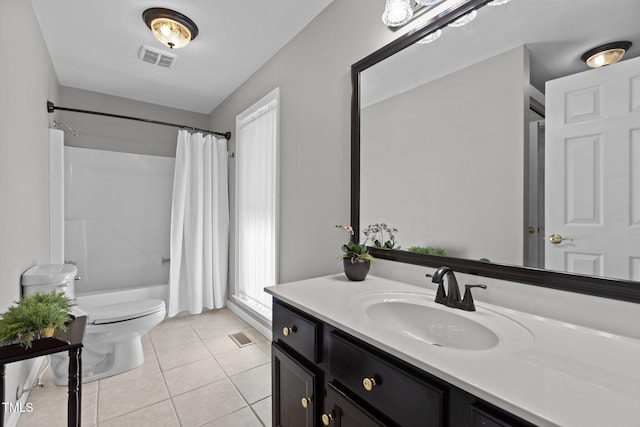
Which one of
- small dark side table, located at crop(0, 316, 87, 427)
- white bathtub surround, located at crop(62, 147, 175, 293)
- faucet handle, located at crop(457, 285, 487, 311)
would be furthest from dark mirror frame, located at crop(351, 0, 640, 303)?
white bathtub surround, located at crop(62, 147, 175, 293)

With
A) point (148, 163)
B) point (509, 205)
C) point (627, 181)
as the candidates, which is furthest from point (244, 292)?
point (627, 181)

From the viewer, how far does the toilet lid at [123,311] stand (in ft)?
6.61

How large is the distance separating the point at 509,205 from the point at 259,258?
2174 mm

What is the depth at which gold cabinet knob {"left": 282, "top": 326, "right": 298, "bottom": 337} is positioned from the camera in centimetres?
117

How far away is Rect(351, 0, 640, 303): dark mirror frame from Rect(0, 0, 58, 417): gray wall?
5.70ft

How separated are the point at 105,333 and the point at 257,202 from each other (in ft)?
4.97

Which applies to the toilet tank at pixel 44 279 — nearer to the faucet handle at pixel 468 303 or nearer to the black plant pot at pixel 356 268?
the black plant pot at pixel 356 268

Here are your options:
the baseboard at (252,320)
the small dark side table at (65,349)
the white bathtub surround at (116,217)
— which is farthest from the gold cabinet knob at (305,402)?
the white bathtub surround at (116,217)

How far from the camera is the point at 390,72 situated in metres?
1.49

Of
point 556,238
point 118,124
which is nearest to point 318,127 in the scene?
point 556,238

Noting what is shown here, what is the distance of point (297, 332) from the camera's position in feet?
3.79

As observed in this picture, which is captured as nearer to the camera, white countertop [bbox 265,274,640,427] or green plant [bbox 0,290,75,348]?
white countertop [bbox 265,274,640,427]

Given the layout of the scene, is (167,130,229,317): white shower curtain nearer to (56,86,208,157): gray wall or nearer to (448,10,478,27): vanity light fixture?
(56,86,208,157): gray wall

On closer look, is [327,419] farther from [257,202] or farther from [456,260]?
[257,202]
